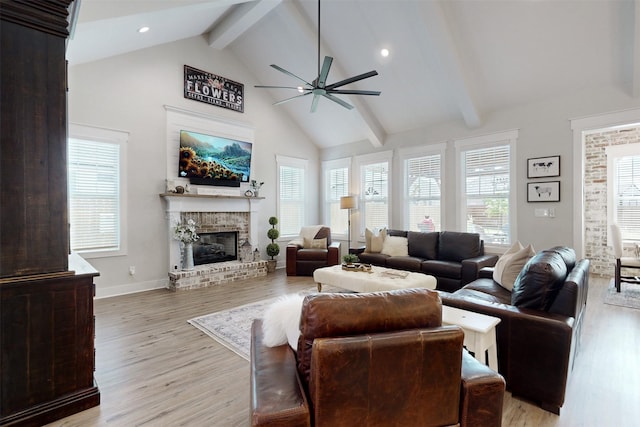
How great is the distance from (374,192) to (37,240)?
5.87 m

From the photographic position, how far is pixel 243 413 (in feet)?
6.44

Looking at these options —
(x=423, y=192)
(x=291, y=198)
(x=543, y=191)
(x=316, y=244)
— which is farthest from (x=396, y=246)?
(x=291, y=198)

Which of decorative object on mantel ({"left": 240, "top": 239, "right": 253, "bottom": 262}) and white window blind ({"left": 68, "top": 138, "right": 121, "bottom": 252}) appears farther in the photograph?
decorative object on mantel ({"left": 240, "top": 239, "right": 253, "bottom": 262})

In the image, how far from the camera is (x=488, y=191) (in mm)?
5320

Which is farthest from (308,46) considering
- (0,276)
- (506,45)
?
(0,276)

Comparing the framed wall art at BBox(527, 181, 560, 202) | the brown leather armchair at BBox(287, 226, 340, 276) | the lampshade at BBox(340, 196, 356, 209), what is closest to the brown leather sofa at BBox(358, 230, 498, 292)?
the brown leather armchair at BBox(287, 226, 340, 276)

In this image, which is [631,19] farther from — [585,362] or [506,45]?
[585,362]

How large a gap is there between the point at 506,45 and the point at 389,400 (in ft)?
16.1

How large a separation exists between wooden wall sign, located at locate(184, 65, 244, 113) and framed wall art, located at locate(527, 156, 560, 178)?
5282mm

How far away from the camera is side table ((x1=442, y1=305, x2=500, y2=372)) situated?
1879mm

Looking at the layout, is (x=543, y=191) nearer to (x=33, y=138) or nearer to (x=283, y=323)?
(x=283, y=323)

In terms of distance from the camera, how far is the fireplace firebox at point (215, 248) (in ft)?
18.5

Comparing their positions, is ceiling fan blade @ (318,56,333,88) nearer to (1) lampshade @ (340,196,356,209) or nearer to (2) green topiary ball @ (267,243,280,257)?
(1) lampshade @ (340,196,356,209)

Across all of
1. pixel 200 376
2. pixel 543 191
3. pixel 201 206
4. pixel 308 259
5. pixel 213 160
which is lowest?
pixel 200 376
